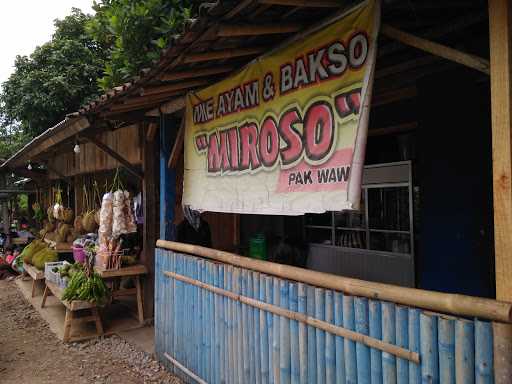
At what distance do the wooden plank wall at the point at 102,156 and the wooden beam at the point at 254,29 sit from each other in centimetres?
412

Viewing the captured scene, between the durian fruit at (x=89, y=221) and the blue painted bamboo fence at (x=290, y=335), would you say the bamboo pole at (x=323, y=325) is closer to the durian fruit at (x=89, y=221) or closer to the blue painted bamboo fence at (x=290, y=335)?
the blue painted bamboo fence at (x=290, y=335)

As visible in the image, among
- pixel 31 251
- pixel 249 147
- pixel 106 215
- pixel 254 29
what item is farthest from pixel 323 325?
pixel 31 251

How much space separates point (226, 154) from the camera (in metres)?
3.60

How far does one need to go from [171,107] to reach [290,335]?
9.88 ft

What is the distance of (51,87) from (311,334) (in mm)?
14406

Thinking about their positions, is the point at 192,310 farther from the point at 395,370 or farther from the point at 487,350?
the point at 487,350

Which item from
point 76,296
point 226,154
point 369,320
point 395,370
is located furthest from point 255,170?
point 76,296

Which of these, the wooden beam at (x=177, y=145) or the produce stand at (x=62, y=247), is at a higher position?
the wooden beam at (x=177, y=145)

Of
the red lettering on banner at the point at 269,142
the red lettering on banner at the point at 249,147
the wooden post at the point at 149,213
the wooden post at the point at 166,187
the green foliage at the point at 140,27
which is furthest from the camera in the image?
the green foliage at the point at 140,27

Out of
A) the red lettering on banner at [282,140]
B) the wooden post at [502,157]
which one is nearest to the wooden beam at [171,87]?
the red lettering on banner at [282,140]

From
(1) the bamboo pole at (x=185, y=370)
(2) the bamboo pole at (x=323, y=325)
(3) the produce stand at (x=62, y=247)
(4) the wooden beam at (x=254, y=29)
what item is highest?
(4) the wooden beam at (x=254, y=29)

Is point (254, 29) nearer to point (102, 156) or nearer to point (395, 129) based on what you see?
point (395, 129)

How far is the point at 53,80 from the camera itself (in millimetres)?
14016

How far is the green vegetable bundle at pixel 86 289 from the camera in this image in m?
5.63
